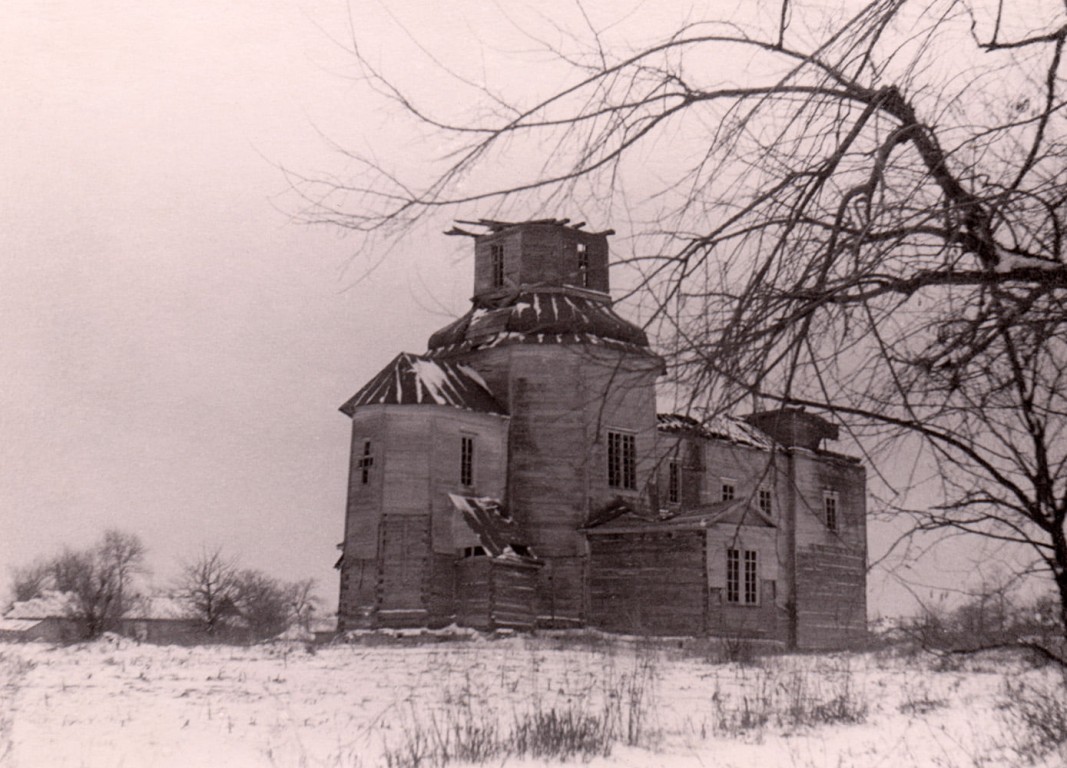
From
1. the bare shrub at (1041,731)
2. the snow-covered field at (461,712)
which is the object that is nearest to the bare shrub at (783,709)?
the snow-covered field at (461,712)

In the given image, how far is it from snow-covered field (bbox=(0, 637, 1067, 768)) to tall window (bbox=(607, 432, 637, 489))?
45.9ft

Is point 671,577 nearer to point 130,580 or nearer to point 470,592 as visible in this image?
point 470,592

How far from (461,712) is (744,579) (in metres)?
22.7

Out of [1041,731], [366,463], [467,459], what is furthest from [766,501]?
[1041,731]

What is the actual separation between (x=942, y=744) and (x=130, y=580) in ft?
150

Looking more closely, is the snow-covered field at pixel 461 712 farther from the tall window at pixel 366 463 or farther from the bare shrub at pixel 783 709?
the tall window at pixel 366 463

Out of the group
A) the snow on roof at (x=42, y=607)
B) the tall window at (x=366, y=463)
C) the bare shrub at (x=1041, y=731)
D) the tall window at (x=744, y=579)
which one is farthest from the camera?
the snow on roof at (x=42, y=607)

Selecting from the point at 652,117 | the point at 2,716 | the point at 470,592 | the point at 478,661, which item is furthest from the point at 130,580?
the point at 652,117

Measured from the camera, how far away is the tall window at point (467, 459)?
32031 millimetres

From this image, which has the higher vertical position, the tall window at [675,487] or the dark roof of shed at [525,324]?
the dark roof of shed at [525,324]

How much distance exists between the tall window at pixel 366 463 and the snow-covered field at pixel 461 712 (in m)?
11.7

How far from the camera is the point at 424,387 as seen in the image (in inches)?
1246

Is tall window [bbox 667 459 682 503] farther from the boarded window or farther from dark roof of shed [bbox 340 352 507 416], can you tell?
the boarded window

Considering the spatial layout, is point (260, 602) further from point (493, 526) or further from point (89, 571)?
point (493, 526)
